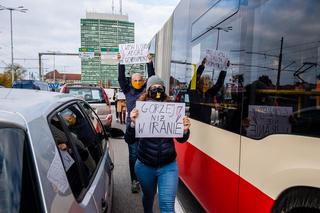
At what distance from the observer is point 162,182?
11.0 ft

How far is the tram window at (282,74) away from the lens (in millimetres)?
2186

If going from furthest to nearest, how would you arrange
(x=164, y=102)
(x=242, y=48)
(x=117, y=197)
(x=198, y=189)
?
1. (x=117, y=197)
2. (x=198, y=189)
3. (x=164, y=102)
4. (x=242, y=48)

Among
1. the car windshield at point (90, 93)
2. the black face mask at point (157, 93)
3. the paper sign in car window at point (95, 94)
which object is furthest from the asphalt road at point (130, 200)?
the paper sign in car window at point (95, 94)

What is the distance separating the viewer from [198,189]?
416cm

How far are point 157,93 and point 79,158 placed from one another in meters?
1.36

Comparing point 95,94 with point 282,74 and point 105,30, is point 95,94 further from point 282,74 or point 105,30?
point 105,30

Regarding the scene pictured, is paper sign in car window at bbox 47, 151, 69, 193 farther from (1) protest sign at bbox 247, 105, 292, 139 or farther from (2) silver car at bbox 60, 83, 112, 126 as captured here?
(2) silver car at bbox 60, 83, 112, 126

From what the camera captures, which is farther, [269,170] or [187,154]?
[187,154]

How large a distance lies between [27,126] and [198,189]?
2965 millimetres

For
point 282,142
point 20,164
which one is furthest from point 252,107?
point 20,164

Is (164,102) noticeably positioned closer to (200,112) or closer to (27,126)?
(200,112)

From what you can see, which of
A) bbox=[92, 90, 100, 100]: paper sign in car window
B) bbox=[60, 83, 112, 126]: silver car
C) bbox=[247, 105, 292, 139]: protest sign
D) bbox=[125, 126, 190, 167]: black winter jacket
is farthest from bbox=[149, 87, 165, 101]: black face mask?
bbox=[92, 90, 100, 100]: paper sign in car window

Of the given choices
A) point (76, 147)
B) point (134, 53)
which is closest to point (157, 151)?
point (76, 147)

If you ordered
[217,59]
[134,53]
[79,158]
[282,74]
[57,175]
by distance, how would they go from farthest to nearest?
1. [134,53]
2. [217,59]
3. [282,74]
4. [79,158]
5. [57,175]
